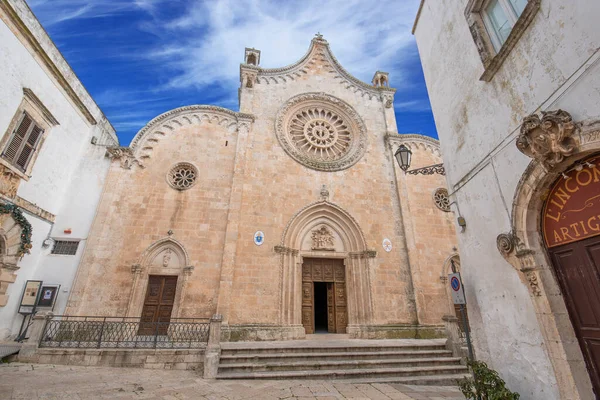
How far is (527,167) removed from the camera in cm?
399

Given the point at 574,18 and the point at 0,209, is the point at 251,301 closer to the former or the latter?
the point at 0,209

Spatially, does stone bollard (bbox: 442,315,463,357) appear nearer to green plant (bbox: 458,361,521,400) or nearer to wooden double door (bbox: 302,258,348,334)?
wooden double door (bbox: 302,258,348,334)

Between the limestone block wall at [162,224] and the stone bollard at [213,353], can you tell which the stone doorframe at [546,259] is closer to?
the stone bollard at [213,353]

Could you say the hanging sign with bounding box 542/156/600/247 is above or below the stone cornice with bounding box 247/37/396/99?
below

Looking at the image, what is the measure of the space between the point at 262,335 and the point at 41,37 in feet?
43.8

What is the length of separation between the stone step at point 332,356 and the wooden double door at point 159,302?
3.78 meters

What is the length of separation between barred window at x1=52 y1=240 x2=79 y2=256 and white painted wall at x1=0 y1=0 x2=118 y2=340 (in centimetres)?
18

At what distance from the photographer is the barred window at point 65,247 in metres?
9.92

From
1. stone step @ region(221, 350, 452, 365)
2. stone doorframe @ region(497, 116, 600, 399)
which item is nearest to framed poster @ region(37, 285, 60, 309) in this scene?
stone step @ region(221, 350, 452, 365)

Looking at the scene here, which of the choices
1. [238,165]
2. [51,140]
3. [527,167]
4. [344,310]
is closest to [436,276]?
[344,310]

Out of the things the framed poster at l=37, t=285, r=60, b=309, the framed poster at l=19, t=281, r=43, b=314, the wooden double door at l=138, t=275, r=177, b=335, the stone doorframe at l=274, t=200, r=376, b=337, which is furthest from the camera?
the stone doorframe at l=274, t=200, r=376, b=337

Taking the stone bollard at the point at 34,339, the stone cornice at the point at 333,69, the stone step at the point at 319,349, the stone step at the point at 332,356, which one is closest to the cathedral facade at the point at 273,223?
the stone cornice at the point at 333,69

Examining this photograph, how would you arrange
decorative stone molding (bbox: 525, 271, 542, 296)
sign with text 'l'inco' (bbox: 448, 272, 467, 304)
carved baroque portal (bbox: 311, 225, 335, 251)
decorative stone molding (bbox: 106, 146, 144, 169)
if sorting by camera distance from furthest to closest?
1. carved baroque portal (bbox: 311, 225, 335, 251)
2. decorative stone molding (bbox: 106, 146, 144, 169)
3. sign with text 'l'inco' (bbox: 448, 272, 467, 304)
4. decorative stone molding (bbox: 525, 271, 542, 296)

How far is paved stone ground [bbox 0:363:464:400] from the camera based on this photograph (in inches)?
202
